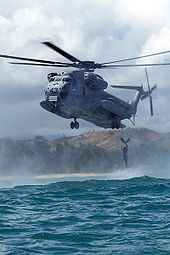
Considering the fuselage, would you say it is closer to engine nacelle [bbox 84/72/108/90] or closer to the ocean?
engine nacelle [bbox 84/72/108/90]

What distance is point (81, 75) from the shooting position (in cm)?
3756

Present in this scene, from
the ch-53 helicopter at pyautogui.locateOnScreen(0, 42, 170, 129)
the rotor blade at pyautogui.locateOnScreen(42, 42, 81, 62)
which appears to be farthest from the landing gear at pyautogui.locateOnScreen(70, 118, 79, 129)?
the rotor blade at pyautogui.locateOnScreen(42, 42, 81, 62)

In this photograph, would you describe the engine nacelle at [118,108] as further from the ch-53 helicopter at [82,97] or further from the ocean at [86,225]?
the ocean at [86,225]

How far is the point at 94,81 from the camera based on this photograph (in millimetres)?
37656

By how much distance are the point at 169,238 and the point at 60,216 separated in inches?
219

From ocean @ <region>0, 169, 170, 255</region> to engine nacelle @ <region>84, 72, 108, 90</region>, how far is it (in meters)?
16.3

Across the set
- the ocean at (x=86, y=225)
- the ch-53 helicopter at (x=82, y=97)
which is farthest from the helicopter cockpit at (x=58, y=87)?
the ocean at (x=86, y=225)

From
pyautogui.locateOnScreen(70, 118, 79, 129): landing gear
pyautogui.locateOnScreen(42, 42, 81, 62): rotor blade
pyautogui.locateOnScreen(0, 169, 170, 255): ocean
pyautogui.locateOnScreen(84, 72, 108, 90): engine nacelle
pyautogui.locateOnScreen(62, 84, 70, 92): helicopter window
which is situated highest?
pyautogui.locateOnScreen(42, 42, 81, 62): rotor blade

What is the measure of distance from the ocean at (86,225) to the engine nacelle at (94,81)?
53.3 ft

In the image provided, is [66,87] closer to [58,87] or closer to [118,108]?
[58,87]

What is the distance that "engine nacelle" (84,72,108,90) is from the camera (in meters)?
37.3

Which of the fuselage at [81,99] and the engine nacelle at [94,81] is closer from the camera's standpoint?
the fuselage at [81,99]

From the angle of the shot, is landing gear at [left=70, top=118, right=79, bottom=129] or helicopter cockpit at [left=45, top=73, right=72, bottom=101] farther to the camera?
landing gear at [left=70, top=118, right=79, bottom=129]

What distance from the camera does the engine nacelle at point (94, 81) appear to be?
3728 centimetres
